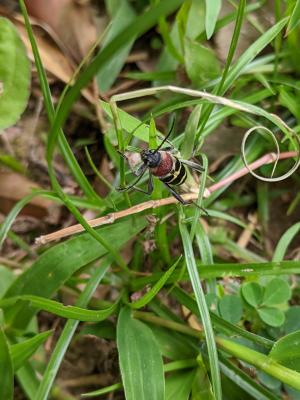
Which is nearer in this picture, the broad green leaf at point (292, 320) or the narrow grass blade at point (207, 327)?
the narrow grass blade at point (207, 327)

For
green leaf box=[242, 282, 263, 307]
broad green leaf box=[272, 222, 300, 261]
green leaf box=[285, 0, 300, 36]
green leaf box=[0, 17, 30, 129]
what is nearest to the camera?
green leaf box=[285, 0, 300, 36]

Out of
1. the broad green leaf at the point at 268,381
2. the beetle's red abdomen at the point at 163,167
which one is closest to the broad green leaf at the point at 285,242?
the broad green leaf at the point at 268,381

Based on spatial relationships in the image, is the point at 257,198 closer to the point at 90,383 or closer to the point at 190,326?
the point at 190,326

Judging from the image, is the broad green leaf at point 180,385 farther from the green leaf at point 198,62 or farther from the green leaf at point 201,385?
the green leaf at point 198,62

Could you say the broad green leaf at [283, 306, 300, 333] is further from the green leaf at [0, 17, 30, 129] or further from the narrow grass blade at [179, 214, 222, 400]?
the green leaf at [0, 17, 30, 129]

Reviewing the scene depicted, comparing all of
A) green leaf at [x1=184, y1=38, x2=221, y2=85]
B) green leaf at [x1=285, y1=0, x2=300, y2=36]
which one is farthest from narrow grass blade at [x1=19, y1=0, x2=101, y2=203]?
green leaf at [x1=285, y1=0, x2=300, y2=36]

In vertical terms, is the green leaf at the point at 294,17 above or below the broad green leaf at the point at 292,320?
above

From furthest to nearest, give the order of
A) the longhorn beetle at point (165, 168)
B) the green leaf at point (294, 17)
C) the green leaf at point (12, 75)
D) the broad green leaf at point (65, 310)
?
1. the green leaf at point (12, 75)
2. the longhorn beetle at point (165, 168)
3. the green leaf at point (294, 17)
4. the broad green leaf at point (65, 310)
